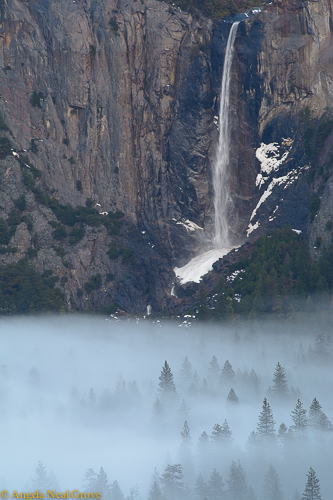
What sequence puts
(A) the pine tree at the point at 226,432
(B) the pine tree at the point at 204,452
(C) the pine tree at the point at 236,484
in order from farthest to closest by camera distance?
(A) the pine tree at the point at 226,432, (B) the pine tree at the point at 204,452, (C) the pine tree at the point at 236,484

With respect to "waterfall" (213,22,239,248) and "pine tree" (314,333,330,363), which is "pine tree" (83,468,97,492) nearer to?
"pine tree" (314,333,330,363)

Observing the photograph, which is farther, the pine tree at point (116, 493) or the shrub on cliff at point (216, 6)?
the shrub on cliff at point (216, 6)

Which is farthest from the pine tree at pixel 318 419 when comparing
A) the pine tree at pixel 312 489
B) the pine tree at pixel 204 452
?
the pine tree at pixel 204 452

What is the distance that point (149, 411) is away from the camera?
427 feet

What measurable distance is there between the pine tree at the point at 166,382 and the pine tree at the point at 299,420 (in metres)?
16.6

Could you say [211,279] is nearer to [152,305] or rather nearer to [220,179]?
[152,305]

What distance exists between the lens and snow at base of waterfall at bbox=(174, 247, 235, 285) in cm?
15450

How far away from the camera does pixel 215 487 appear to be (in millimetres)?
113938

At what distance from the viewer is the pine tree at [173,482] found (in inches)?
4530

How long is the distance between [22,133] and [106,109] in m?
12.8

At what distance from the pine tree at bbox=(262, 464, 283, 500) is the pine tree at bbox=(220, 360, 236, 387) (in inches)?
687

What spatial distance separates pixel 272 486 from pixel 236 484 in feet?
12.7

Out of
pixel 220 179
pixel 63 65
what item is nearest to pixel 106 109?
pixel 63 65

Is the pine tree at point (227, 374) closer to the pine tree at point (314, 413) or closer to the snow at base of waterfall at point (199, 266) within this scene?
the pine tree at point (314, 413)
